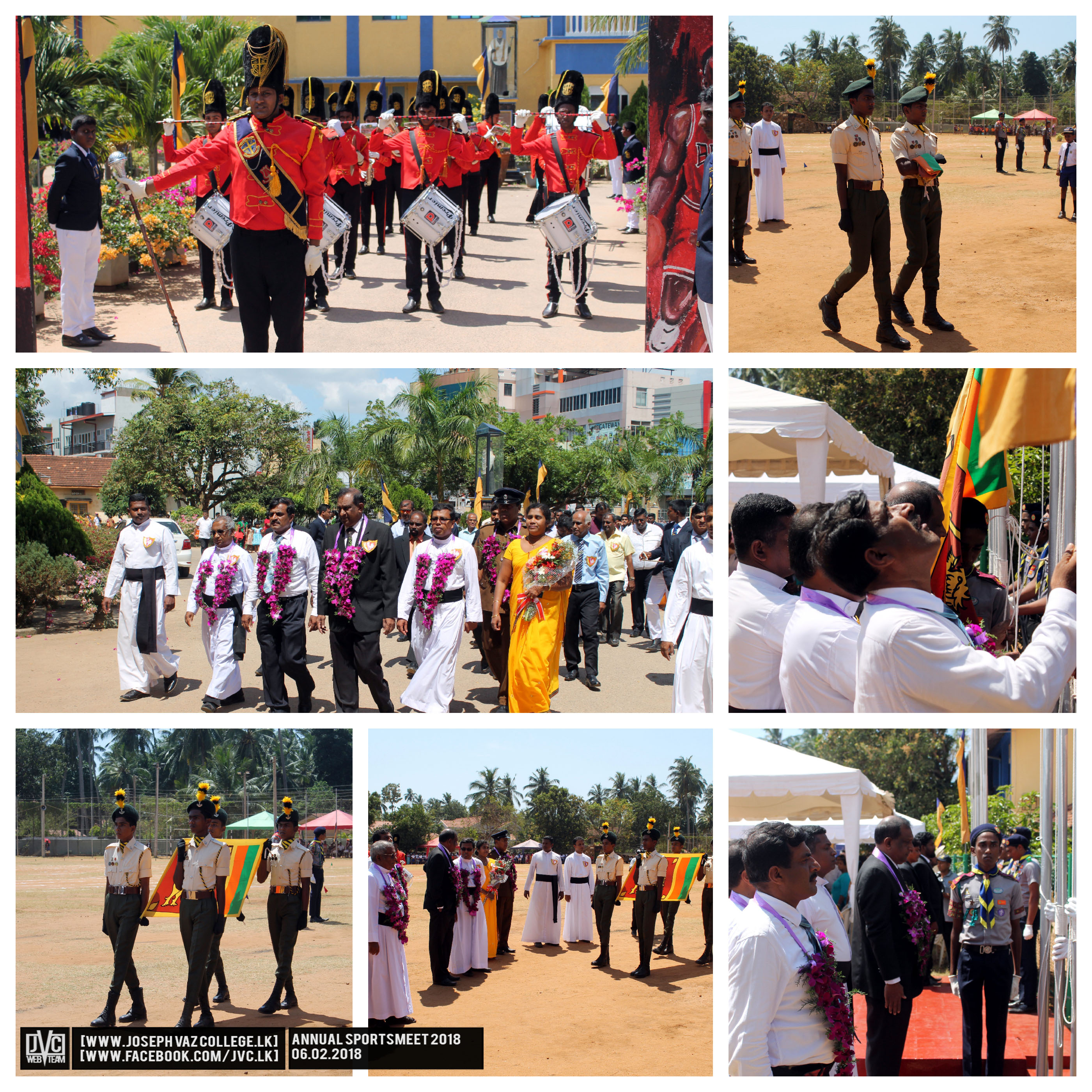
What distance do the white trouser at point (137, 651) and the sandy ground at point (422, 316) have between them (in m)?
1.48

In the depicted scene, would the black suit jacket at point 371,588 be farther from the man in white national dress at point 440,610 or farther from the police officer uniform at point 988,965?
the police officer uniform at point 988,965

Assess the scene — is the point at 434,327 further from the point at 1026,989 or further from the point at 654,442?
the point at 1026,989

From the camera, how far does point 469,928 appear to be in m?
7.11

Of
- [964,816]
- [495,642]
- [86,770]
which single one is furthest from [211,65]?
[964,816]

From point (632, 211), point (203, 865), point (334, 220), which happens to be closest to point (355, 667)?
point (203, 865)

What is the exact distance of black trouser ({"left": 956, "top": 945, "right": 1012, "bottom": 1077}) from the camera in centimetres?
445

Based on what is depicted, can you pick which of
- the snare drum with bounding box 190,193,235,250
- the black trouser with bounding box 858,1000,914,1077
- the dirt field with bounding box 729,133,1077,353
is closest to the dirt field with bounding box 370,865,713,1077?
the black trouser with bounding box 858,1000,914,1077

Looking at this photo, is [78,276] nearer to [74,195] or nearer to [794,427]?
[74,195]

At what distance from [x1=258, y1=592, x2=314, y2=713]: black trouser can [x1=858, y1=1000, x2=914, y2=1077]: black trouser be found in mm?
3457

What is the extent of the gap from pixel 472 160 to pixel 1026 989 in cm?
723

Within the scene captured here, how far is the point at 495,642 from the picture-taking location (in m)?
6.88

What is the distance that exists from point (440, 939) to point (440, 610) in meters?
2.13

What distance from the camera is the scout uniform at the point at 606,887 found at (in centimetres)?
822

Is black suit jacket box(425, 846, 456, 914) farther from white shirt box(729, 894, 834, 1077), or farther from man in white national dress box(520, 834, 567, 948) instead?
white shirt box(729, 894, 834, 1077)
